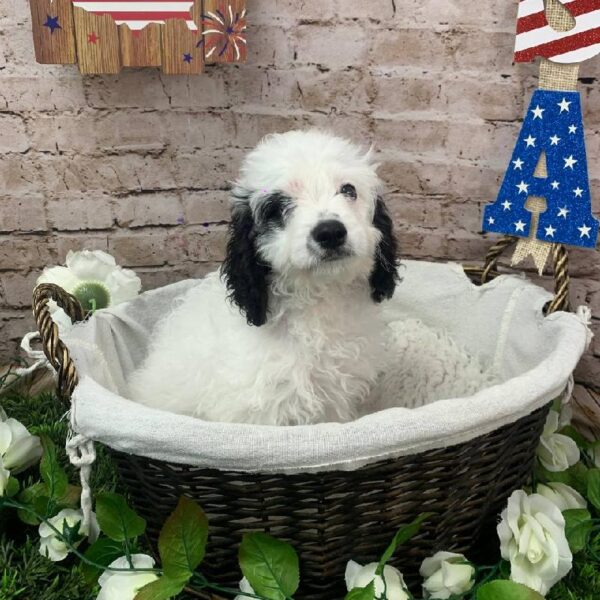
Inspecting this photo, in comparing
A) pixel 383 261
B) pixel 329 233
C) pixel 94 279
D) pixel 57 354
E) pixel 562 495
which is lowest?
pixel 562 495

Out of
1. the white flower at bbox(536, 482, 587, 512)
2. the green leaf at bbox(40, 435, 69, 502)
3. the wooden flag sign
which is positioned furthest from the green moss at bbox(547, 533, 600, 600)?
the wooden flag sign

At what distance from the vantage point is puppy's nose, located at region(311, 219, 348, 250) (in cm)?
158

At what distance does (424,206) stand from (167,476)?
1.66m

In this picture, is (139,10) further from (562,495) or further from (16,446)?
(562,495)

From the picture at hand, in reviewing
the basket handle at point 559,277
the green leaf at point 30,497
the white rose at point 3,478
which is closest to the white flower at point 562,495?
the basket handle at point 559,277

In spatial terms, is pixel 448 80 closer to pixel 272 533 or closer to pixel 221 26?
pixel 221 26

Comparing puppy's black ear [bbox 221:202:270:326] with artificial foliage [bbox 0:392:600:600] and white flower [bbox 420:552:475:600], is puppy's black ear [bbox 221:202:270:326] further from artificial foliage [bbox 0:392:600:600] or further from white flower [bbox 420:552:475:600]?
white flower [bbox 420:552:475:600]

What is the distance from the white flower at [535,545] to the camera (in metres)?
1.56

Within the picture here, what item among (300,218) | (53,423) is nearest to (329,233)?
(300,218)

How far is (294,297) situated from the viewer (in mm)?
1789

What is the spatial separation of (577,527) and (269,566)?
886 millimetres

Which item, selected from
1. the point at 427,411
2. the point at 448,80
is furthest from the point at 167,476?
the point at 448,80

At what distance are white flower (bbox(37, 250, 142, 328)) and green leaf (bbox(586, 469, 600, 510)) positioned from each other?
1.73m

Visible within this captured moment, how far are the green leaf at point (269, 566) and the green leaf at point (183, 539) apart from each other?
100mm
